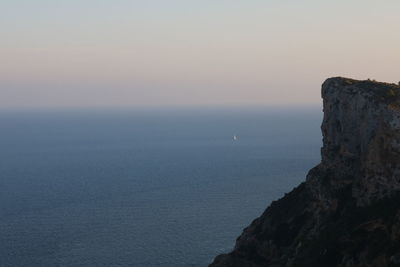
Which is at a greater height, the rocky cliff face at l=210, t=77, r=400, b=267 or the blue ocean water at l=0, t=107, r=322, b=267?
→ the rocky cliff face at l=210, t=77, r=400, b=267

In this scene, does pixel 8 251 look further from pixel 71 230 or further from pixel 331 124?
pixel 331 124

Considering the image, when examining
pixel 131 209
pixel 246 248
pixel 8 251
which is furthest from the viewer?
pixel 131 209

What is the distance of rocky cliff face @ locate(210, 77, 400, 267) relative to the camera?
48.2 m

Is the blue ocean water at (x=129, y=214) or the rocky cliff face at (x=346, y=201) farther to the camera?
the blue ocean water at (x=129, y=214)

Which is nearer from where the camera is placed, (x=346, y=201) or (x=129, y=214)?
(x=346, y=201)

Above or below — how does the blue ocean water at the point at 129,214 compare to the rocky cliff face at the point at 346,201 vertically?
below

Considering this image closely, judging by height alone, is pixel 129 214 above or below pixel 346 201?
below

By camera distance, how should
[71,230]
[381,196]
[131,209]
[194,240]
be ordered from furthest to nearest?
[131,209] < [71,230] < [194,240] < [381,196]

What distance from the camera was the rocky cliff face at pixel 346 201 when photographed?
48.2 meters

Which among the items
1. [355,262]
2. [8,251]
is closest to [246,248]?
[355,262]

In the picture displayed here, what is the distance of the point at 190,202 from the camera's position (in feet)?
463

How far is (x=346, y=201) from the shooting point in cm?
5822

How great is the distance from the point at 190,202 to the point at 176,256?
48.9 metres

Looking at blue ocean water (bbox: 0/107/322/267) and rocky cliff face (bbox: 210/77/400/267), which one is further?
blue ocean water (bbox: 0/107/322/267)
